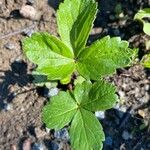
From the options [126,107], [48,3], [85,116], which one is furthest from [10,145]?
[48,3]

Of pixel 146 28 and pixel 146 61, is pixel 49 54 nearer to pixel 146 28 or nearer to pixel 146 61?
pixel 146 61

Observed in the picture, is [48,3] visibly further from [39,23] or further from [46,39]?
[46,39]

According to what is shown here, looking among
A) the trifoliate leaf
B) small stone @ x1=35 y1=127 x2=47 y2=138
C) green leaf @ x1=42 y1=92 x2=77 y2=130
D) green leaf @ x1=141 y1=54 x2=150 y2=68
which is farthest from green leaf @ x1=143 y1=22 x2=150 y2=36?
small stone @ x1=35 y1=127 x2=47 y2=138

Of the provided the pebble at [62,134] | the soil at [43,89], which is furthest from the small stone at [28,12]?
the pebble at [62,134]

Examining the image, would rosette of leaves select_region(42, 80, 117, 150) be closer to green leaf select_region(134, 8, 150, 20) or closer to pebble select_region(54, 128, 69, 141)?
pebble select_region(54, 128, 69, 141)

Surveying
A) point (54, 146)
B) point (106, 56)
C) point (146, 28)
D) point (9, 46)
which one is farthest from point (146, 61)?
point (9, 46)

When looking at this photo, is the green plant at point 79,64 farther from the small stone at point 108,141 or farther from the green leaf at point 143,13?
the green leaf at point 143,13
